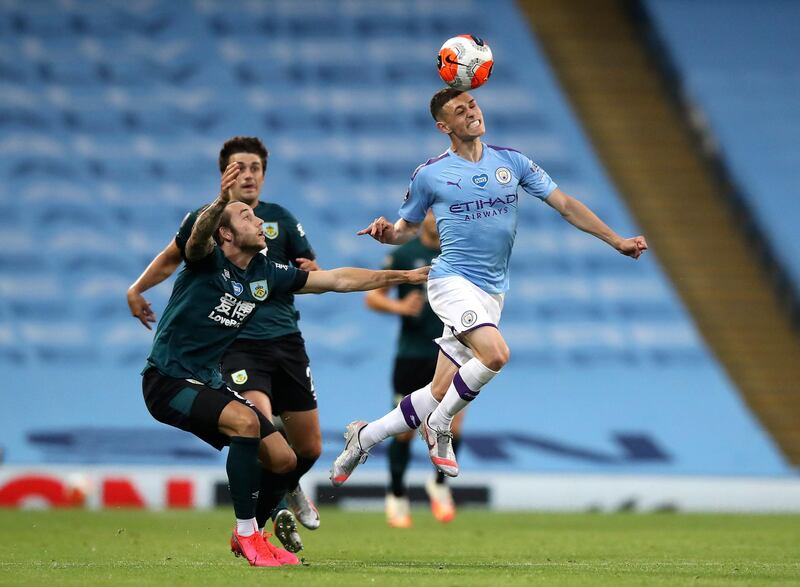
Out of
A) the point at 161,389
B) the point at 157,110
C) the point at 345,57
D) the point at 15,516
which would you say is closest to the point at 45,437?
the point at 15,516

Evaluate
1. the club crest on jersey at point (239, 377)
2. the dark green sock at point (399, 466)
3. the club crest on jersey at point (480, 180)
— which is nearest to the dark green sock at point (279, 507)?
the club crest on jersey at point (239, 377)

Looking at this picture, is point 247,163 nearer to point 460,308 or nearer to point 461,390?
point 460,308

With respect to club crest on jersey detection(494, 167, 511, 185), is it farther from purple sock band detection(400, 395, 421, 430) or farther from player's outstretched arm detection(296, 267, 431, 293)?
purple sock band detection(400, 395, 421, 430)

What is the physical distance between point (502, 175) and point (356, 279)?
118 centimetres

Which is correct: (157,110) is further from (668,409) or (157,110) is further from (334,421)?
(668,409)

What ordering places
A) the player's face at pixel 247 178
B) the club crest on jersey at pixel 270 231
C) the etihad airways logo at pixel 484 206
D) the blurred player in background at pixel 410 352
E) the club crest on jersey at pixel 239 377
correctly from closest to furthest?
the etihad airways logo at pixel 484 206 → the club crest on jersey at pixel 239 377 → the player's face at pixel 247 178 → the club crest on jersey at pixel 270 231 → the blurred player in background at pixel 410 352

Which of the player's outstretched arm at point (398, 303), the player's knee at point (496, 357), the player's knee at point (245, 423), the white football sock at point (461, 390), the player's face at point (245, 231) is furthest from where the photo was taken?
the player's outstretched arm at point (398, 303)

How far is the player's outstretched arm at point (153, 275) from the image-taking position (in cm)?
779

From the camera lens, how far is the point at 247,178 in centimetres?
837

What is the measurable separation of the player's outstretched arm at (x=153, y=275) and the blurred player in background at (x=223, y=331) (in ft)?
1.74

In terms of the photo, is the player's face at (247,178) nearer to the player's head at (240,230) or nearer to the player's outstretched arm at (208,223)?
the player's head at (240,230)

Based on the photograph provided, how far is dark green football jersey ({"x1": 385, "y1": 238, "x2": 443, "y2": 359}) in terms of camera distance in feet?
36.7

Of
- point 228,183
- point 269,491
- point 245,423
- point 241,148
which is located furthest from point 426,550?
point 228,183

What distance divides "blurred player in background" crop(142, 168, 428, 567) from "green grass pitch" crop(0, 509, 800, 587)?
0.43 m
